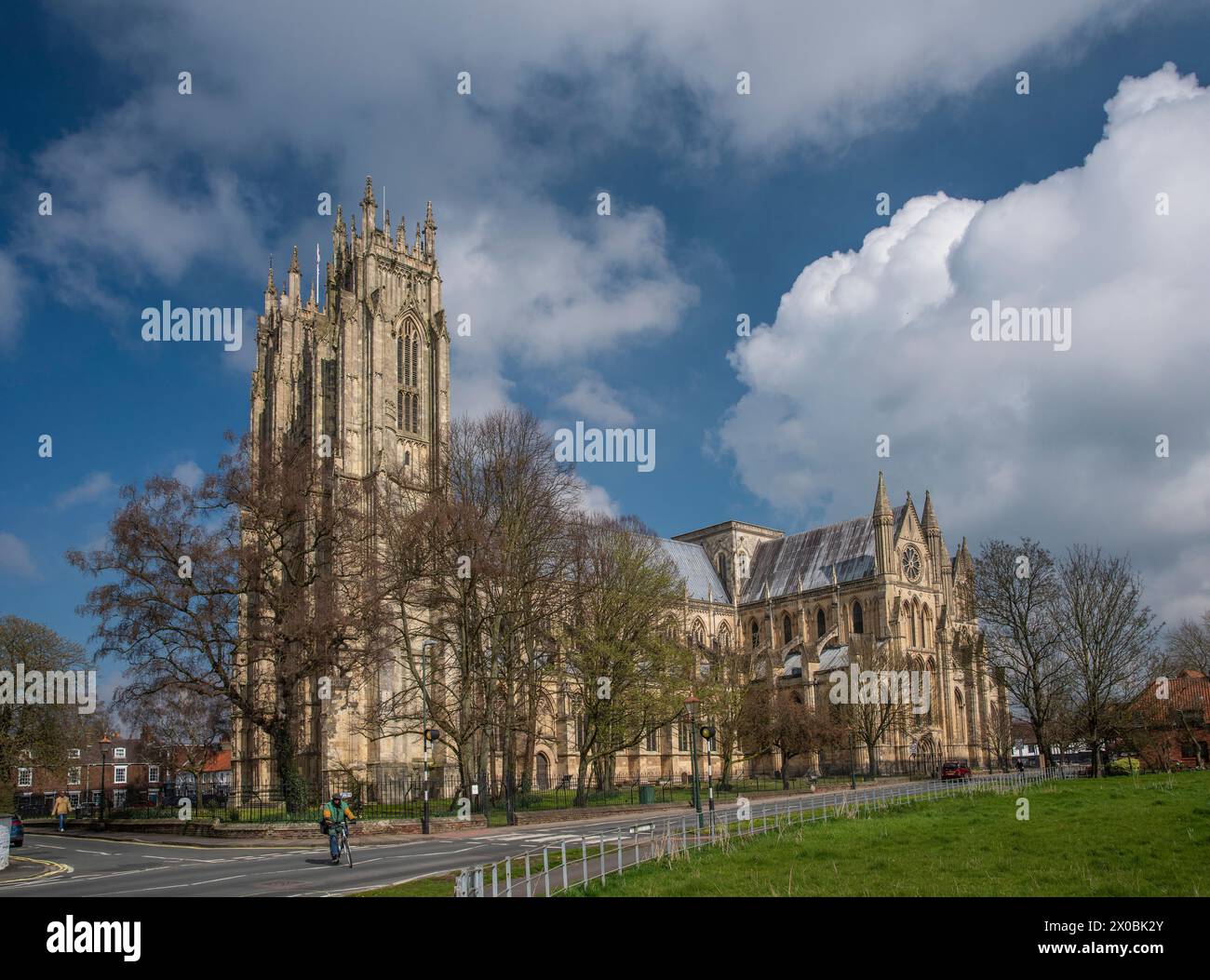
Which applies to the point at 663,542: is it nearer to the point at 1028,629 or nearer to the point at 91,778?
the point at 1028,629

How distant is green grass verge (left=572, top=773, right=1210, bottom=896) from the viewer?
1233 centimetres

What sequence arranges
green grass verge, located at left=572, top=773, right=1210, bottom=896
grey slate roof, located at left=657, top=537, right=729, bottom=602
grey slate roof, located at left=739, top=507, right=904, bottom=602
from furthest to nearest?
grey slate roof, located at left=657, top=537, right=729, bottom=602
grey slate roof, located at left=739, top=507, right=904, bottom=602
green grass verge, located at left=572, top=773, right=1210, bottom=896

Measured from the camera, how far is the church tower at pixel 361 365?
62469mm

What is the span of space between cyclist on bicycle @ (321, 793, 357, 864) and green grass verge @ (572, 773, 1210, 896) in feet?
24.7

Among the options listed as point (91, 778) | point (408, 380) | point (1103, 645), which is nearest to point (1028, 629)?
point (1103, 645)

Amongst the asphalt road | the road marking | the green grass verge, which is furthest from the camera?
the road marking

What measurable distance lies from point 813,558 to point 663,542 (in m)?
13.4

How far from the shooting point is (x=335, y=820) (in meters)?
20.4

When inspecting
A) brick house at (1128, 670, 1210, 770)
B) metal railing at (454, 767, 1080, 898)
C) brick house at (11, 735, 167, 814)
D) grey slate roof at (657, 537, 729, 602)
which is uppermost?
grey slate roof at (657, 537, 729, 602)

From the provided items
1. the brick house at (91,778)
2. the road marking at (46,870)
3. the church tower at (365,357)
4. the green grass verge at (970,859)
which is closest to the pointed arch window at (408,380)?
the church tower at (365,357)

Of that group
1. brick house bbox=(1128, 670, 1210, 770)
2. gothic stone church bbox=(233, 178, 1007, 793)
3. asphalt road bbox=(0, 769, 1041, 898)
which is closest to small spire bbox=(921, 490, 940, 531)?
gothic stone church bbox=(233, 178, 1007, 793)

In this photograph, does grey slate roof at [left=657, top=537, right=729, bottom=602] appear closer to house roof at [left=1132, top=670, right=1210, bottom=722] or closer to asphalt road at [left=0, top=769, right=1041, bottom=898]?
house roof at [left=1132, top=670, right=1210, bottom=722]

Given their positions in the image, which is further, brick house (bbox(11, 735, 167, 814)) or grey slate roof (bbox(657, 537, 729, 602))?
grey slate roof (bbox(657, 537, 729, 602))

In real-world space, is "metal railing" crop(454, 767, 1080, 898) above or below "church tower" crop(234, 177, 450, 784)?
below
